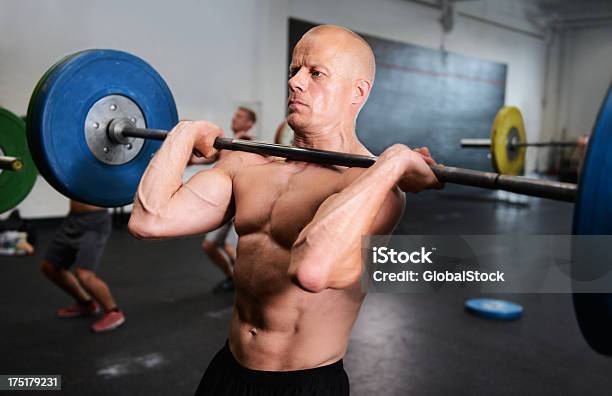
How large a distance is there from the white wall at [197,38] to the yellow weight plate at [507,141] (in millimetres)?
3894

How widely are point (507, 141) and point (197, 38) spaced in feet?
13.4

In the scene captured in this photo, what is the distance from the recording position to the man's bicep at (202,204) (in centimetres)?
128

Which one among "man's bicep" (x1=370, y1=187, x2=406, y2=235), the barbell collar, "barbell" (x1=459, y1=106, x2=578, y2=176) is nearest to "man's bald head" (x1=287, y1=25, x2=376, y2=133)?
"man's bicep" (x1=370, y1=187, x2=406, y2=235)

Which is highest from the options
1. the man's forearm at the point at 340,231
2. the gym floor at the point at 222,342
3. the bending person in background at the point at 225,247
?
the man's forearm at the point at 340,231

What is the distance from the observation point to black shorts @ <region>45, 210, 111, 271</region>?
10.0 ft

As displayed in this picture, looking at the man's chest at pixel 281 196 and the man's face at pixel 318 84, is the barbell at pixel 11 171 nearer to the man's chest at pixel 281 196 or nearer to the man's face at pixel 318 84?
the man's chest at pixel 281 196

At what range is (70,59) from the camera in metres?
1.59

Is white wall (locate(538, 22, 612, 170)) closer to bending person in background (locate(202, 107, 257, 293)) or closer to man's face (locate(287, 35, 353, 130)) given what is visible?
bending person in background (locate(202, 107, 257, 293))

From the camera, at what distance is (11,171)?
1.97 meters

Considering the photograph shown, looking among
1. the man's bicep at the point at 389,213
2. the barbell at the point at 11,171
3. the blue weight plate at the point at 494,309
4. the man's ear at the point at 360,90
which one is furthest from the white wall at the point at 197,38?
the man's bicep at the point at 389,213

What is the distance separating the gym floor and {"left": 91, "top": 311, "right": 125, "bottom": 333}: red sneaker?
0.04 m

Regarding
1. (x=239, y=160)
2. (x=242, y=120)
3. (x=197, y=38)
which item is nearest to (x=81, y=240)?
(x=242, y=120)

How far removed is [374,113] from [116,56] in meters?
6.81

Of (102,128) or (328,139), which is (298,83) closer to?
(328,139)
